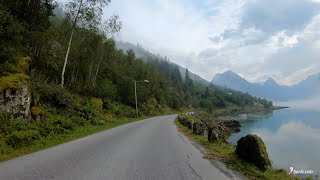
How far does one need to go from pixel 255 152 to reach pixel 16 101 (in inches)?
546

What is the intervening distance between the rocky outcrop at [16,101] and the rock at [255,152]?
42.1 feet

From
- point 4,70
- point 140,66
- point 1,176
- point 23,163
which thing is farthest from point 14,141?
point 140,66

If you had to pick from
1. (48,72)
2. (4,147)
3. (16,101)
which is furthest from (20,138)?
(48,72)

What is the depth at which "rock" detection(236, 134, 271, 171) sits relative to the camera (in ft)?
35.2

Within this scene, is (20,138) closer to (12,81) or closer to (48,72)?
(12,81)

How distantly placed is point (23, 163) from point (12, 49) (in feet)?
45.5

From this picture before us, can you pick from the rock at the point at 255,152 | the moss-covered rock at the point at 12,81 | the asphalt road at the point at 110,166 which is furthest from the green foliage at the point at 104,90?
the rock at the point at 255,152

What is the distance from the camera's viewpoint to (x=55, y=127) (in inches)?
831

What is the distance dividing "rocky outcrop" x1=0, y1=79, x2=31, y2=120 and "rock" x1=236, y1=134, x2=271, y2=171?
1285 cm

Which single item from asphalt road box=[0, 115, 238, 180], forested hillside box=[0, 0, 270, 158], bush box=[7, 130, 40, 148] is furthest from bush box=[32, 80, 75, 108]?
asphalt road box=[0, 115, 238, 180]

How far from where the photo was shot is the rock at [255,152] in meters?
10.7

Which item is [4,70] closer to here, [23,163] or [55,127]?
[55,127]

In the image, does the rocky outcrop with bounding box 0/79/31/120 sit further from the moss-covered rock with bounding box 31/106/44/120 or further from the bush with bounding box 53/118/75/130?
the bush with bounding box 53/118/75/130

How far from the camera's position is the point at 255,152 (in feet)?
36.3
